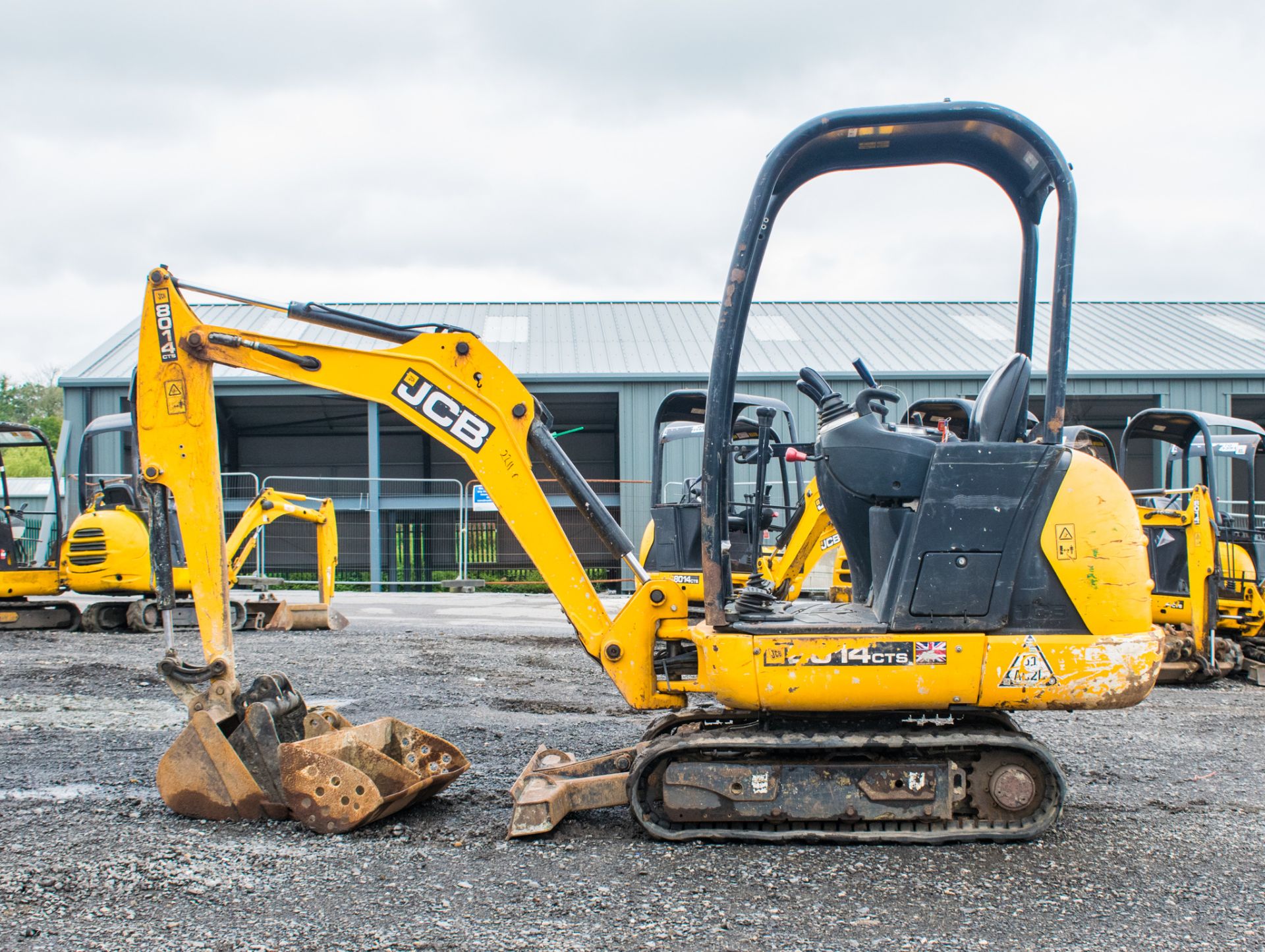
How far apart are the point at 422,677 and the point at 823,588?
407 inches

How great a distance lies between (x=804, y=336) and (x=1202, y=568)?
53.3 ft

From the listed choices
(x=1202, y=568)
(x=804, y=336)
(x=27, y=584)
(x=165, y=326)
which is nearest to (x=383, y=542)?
(x=27, y=584)

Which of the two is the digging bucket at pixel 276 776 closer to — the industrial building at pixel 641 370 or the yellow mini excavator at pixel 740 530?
the yellow mini excavator at pixel 740 530

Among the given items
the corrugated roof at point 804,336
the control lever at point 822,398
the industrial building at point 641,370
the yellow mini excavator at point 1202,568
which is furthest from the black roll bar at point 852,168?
the corrugated roof at point 804,336

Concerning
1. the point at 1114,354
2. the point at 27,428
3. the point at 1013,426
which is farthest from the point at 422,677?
the point at 1114,354

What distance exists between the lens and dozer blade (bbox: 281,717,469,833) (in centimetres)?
411

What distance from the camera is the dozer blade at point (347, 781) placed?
411 cm

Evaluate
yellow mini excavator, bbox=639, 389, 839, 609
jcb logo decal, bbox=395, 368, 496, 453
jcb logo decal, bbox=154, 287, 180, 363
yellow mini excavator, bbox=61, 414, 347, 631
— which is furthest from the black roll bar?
yellow mini excavator, bbox=61, 414, 347, 631

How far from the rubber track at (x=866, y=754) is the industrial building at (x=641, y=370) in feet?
44.6

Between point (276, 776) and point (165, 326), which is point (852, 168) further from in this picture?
point (276, 776)

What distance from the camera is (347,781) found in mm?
4117

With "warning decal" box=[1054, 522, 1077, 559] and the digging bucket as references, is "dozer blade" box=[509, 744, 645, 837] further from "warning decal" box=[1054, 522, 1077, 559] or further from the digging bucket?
"warning decal" box=[1054, 522, 1077, 559]

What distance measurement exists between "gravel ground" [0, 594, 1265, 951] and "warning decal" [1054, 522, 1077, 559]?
1151 millimetres

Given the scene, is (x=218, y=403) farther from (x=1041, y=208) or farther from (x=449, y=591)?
(x=1041, y=208)
